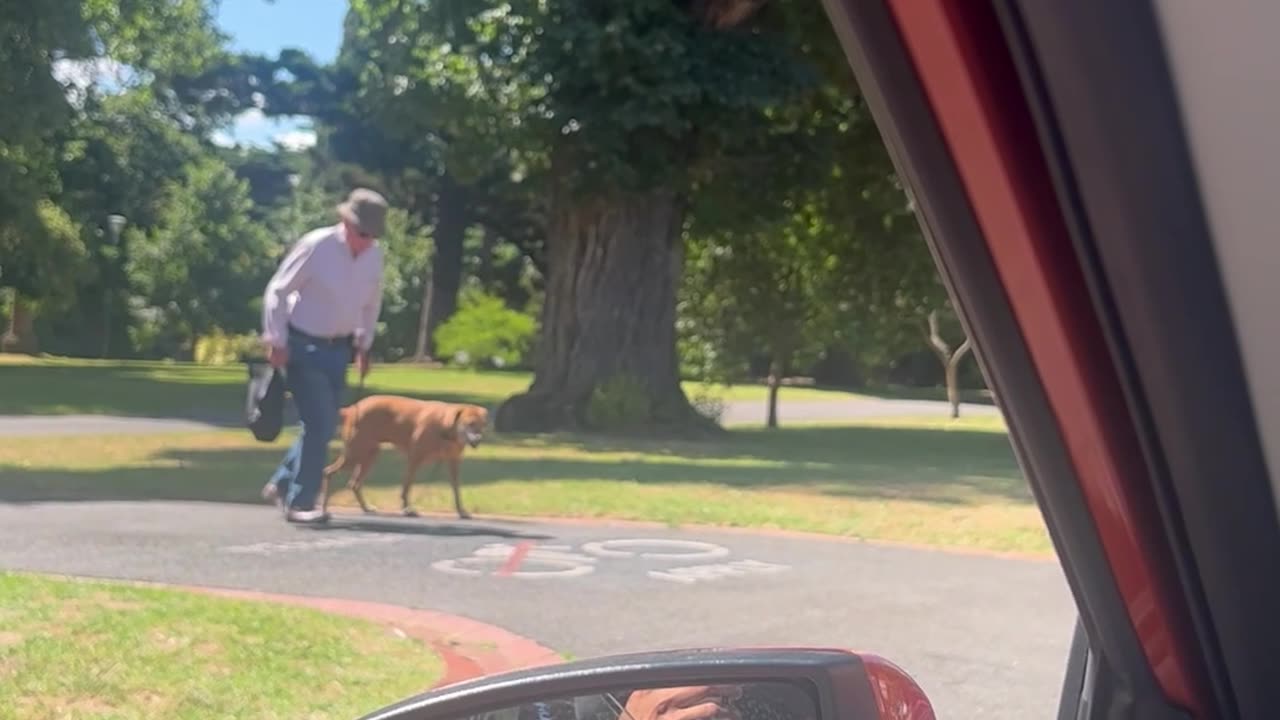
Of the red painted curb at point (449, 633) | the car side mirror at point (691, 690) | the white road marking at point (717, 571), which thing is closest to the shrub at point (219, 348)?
the white road marking at point (717, 571)

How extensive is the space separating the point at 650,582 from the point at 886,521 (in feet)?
6.16

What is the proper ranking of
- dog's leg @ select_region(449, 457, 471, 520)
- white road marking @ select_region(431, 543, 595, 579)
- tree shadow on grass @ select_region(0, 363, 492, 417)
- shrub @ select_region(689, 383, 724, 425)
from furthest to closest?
1. shrub @ select_region(689, 383, 724, 425)
2. tree shadow on grass @ select_region(0, 363, 492, 417)
3. dog's leg @ select_region(449, 457, 471, 520)
4. white road marking @ select_region(431, 543, 595, 579)

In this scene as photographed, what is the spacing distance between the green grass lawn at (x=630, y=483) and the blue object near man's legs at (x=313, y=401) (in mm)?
226

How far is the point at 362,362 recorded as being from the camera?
19.8ft

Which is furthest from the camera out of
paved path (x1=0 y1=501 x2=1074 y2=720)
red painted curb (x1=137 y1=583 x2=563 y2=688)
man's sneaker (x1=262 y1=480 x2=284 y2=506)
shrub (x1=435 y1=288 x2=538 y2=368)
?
shrub (x1=435 y1=288 x2=538 y2=368)

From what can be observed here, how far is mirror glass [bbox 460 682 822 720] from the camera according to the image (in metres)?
1.36

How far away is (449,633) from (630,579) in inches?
36.2

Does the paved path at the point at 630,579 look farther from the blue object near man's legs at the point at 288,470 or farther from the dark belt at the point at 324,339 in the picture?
the dark belt at the point at 324,339

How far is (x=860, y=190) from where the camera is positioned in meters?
10.2

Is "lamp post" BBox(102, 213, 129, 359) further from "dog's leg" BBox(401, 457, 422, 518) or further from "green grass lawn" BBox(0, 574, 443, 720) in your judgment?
"green grass lawn" BBox(0, 574, 443, 720)

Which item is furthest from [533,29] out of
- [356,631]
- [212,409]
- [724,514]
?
[356,631]

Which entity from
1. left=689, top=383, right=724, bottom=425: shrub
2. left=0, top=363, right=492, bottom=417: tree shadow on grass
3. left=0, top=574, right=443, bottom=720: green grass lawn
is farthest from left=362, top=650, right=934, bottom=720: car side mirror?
left=689, top=383, right=724, bottom=425: shrub

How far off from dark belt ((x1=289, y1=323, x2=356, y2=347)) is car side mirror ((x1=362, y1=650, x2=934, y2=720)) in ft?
13.5

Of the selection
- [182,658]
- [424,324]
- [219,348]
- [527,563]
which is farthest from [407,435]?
[424,324]
